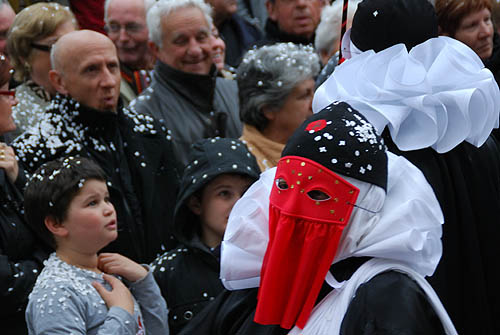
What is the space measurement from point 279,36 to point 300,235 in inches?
178

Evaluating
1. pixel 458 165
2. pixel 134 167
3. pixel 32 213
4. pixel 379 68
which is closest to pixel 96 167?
pixel 32 213

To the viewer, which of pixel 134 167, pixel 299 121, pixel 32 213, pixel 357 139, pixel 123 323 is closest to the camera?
pixel 357 139

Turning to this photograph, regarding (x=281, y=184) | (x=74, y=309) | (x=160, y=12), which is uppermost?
(x=281, y=184)

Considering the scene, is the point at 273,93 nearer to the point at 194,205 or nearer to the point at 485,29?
the point at 194,205

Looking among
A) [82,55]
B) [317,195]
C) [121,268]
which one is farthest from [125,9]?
[317,195]

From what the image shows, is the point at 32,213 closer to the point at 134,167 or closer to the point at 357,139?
the point at 134,167

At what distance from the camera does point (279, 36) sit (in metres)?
6.93

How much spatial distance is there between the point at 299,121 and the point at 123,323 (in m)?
2.05

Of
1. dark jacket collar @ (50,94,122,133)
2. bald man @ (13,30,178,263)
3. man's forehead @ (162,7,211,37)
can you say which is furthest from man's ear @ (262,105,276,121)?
dark jacket collar @ (50,94,122,133)

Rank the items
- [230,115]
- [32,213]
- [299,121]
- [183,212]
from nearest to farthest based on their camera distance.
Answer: [32,213] < [183,212] < [299,121] < [230,115]

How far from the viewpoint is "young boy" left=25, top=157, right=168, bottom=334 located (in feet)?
11.2

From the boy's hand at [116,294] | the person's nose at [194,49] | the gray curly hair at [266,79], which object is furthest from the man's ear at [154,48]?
the boy's hand at [116,294]

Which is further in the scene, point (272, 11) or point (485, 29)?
point (272, 11)

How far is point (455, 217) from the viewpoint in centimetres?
289
